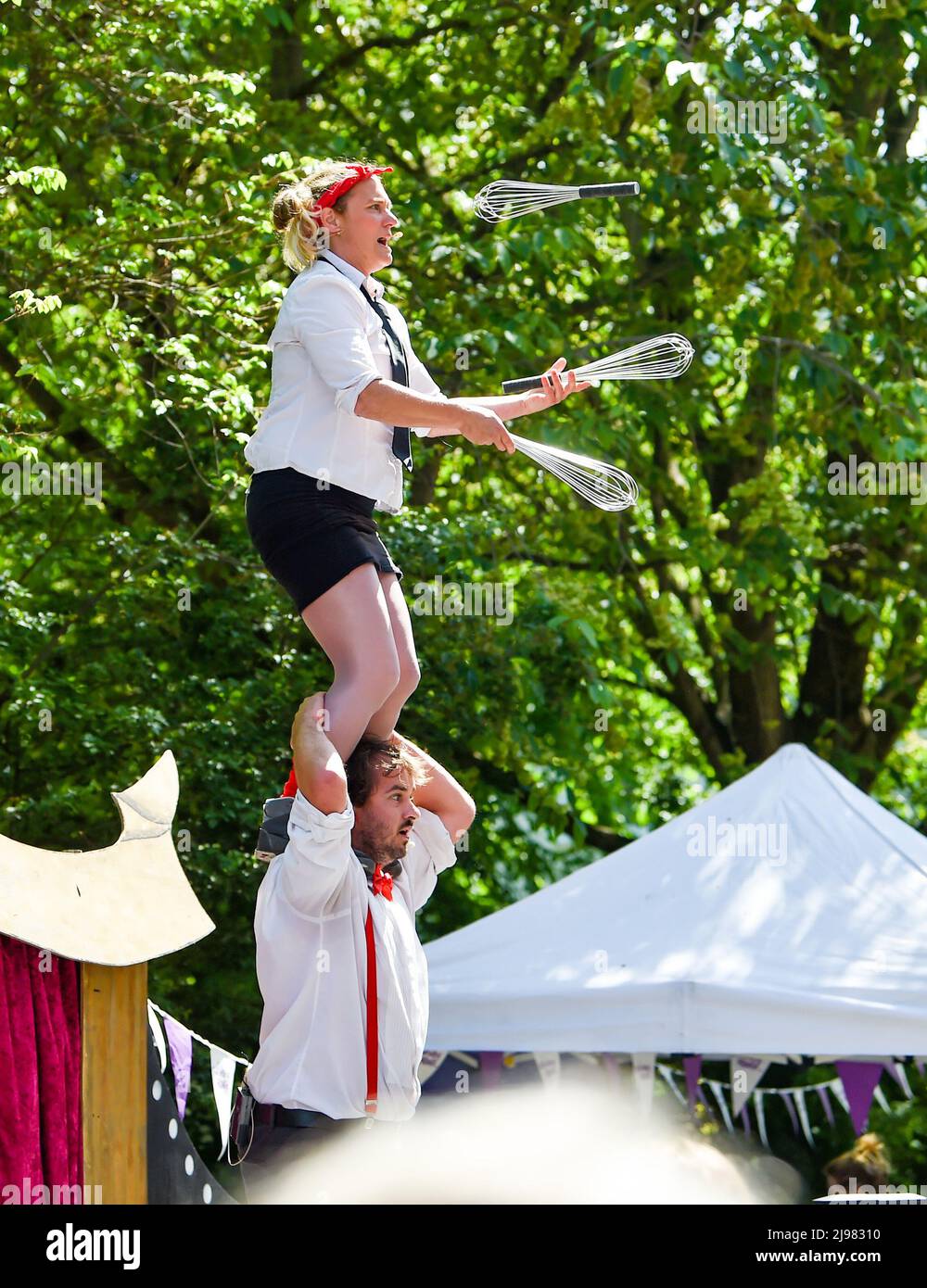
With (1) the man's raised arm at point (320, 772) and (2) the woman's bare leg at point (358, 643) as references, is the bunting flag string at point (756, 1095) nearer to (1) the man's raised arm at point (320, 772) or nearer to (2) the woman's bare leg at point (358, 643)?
(2) the woman's bare leg at point (358, 643)

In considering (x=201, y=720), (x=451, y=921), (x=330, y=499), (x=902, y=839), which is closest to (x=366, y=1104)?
(x=330, y=499)

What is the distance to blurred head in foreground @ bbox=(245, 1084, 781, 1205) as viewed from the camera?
113 inches

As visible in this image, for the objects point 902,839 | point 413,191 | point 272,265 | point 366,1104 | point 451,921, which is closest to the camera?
point 366,1104

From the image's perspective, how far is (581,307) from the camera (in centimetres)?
835

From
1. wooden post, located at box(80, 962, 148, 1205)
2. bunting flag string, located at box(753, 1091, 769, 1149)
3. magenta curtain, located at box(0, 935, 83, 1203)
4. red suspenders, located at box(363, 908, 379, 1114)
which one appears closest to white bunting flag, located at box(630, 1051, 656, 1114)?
bunting flag string, located at box(753, 1091, 769, 1149)

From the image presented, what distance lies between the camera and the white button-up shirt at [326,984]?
285 cm

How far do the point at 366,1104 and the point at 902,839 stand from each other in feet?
11.8

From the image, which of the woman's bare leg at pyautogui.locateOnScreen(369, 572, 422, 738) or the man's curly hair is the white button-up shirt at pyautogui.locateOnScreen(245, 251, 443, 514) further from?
the man's curly hair

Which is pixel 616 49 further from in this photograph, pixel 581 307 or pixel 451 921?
pixel 451 921

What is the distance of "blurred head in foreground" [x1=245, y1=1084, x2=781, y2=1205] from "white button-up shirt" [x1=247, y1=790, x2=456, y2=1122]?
0.10m

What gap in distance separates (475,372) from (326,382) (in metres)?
4.19

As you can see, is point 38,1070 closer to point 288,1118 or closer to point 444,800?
point 288,1118
